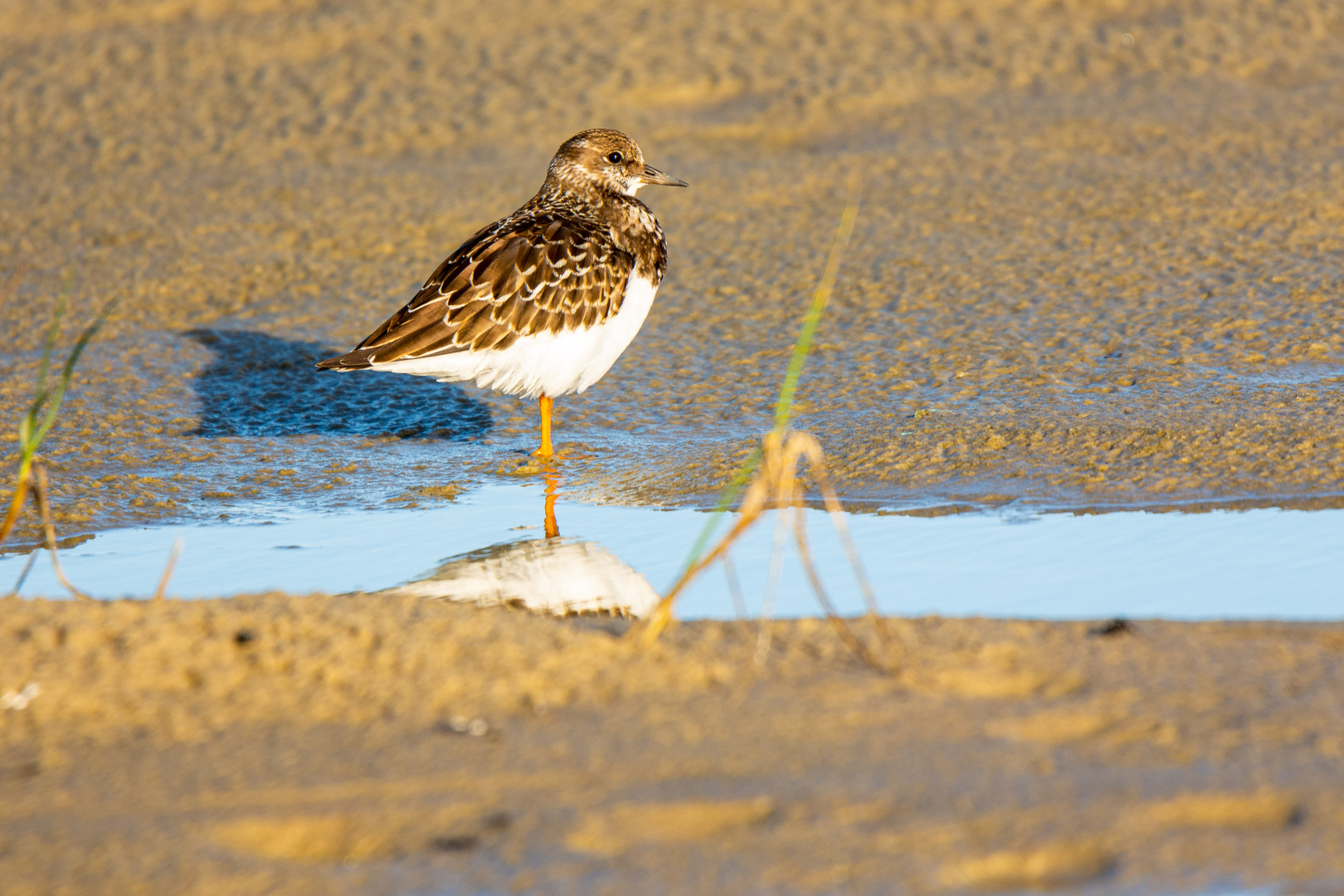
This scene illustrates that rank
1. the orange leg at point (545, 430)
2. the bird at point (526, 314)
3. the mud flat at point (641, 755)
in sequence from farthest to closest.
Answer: the orange leg at point (545, 430)
the bird at point (526, 314)
the mud flat at point (641, 755)

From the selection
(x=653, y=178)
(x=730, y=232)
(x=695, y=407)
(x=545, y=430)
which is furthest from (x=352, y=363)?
(x=730, y=232)

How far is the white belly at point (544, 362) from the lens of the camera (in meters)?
5.27

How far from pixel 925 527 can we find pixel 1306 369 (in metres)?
2.03

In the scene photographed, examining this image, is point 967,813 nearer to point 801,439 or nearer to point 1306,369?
point 801,439

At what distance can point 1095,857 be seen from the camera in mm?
2342

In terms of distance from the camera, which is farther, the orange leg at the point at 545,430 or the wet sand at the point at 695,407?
the orange leg at the point at 545,430

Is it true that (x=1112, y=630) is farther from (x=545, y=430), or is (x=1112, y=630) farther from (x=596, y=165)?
(x=596, y=165)

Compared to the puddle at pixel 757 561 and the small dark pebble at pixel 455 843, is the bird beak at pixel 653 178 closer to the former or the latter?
the puddle at pixel 757 561

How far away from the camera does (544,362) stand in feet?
17.5

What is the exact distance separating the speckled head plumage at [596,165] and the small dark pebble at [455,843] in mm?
4018

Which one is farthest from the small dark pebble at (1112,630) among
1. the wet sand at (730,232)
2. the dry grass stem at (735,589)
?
the wet sand at (730,232)

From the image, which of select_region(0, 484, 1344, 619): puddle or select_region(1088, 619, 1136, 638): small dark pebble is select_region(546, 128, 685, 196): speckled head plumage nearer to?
select_region(0, 484, 1344, 619): puddle

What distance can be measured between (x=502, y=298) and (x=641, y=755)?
2.94 meters

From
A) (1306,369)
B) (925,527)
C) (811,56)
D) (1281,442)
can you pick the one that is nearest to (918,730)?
(925,527)
